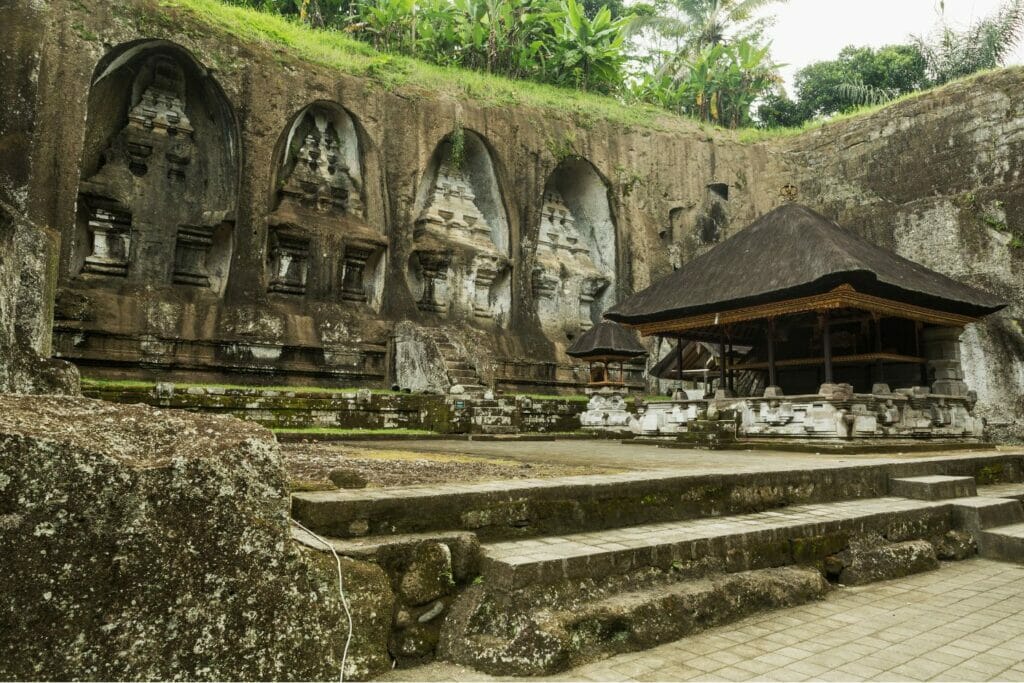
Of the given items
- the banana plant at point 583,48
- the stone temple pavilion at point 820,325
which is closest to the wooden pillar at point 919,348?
the stone temple pavilion at point 820,325

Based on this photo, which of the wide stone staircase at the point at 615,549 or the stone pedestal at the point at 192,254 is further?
the stone pedestal at the point at 192,254

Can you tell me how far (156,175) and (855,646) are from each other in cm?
1643

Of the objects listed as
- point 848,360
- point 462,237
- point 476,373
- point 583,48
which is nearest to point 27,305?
point 476,373

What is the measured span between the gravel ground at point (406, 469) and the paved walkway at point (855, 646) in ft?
5.04

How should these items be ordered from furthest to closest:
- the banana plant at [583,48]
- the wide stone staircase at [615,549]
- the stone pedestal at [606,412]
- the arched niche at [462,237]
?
the banana plant at [583,48], the arched niche at [462,237], the stone pedestal at [606,412], the wide stone staircase at [615,549]

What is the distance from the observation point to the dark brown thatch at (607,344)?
1516cm

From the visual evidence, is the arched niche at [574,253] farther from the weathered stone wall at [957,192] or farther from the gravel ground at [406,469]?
the gravel ground at [406,469]

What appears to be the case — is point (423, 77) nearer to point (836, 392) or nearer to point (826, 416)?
point (836, 392)

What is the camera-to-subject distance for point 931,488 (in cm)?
585

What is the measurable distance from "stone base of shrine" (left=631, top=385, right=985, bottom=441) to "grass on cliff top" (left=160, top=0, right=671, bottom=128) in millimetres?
10816

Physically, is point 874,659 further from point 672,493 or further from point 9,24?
point 9,24

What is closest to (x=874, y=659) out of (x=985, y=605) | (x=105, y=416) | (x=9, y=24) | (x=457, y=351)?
(x=985, y=605)

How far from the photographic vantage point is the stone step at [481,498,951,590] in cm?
316

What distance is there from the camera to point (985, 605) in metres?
4.00
